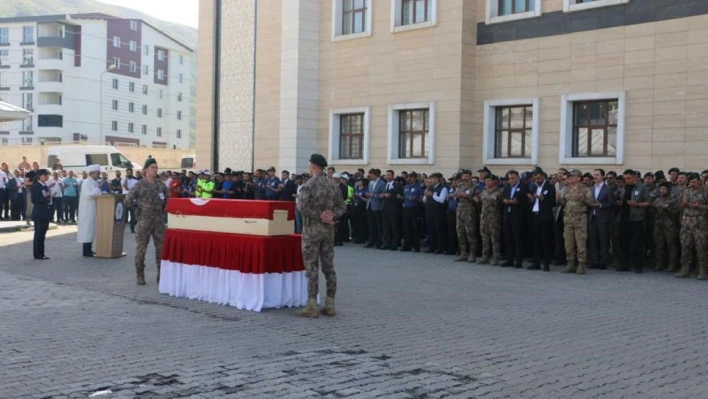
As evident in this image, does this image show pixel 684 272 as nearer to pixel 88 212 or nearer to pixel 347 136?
pixel 88 212

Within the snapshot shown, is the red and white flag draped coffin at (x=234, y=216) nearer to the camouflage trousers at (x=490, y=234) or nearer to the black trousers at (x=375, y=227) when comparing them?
Answer: the camouflage trousers at (x=490, y=234)

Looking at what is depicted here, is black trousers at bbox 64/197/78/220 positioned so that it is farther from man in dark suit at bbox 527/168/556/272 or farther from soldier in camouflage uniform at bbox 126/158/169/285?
man in dark suit at bbox 527/168/556/272

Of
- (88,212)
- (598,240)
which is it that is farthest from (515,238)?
(88,212)

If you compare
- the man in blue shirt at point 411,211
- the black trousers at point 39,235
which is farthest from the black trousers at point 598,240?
the black trousers at point 39,235

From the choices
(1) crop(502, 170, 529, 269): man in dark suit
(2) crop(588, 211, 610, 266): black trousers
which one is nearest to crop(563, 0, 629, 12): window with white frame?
(1) crop(502, 170, 529, 269): man in dark suit

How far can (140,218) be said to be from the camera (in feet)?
42.1

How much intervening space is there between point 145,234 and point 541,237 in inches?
310

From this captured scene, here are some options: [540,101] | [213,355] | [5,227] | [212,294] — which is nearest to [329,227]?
[212,294]

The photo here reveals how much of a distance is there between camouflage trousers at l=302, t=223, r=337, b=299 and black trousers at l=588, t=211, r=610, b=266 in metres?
7.66

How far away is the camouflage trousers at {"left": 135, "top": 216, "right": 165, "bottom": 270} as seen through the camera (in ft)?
41.7

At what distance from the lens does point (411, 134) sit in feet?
80.3

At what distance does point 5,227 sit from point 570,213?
17867mm

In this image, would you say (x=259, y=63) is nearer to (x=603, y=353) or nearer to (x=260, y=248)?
(x=260, y=248)

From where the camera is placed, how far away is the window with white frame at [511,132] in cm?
2169
